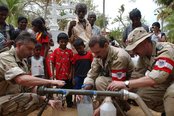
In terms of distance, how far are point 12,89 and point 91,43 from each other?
1.05 metres

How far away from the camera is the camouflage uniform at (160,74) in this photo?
3.32 m

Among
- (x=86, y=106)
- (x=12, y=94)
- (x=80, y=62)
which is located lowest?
(x=86, y=106)

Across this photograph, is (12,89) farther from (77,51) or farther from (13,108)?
(77,51)

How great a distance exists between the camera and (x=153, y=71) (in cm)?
331

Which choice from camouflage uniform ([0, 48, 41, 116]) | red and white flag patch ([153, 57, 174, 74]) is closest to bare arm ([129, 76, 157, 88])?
red and white flag patch ([153, 57, 174, 74])

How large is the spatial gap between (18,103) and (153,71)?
1.48m

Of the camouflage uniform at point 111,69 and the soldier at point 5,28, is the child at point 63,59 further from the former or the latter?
the camouflage uniform at point 111,69

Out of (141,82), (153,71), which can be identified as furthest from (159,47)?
(141,82)

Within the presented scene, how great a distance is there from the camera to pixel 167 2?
51.6 feet

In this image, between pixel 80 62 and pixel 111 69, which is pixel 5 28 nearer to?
pixel 80 62

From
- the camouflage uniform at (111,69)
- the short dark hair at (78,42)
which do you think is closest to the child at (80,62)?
the short dark hair at (78,42)

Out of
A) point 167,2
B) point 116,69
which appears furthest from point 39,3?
point 116,69

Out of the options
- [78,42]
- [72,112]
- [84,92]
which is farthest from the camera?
[78,42]

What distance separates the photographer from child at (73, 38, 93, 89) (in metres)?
5.49
